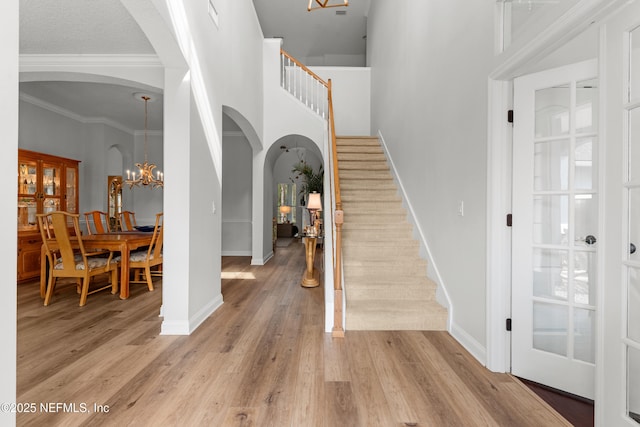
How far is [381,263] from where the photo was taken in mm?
3873

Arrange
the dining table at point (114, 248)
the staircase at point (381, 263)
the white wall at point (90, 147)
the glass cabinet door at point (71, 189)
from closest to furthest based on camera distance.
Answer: the staircase at point (381, 263)
the dining table at point (114, 248)
the white wall at point (90, 147)
the glass cabinet door at point (71, 189)

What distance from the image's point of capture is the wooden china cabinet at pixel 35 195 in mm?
5258

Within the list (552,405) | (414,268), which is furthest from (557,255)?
(414,268)

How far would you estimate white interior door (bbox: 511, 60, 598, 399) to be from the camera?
208cm

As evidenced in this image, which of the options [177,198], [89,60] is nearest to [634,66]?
[177,198]

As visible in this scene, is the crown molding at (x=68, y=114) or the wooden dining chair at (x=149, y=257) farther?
the crown molding at (x=68, y=114)

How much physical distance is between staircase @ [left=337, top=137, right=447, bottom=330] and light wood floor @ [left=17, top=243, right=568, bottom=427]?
0.58 feet

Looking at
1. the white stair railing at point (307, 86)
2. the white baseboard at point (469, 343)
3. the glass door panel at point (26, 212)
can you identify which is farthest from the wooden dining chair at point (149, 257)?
the white stair railing at point (307, 86)

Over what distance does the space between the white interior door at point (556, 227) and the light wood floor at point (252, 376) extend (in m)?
0.33

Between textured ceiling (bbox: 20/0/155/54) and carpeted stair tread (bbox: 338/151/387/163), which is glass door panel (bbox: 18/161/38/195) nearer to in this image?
textured ceiling (bbox: 20/0/155/54)

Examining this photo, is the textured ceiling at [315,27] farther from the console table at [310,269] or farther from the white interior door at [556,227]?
the white interior door at [556,227]

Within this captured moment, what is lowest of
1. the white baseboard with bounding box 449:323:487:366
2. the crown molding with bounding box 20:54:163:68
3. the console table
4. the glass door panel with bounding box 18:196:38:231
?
the white baseboard with bounding box 449:323:487:366

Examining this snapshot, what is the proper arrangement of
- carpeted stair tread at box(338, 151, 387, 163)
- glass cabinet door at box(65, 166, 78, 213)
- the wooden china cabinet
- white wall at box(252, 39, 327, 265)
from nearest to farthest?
the wooden china cabinet, carpeted stair tread at box(338, 151, 387, 163), glass cabinet door at box(65, 166, 78, 213), white wall at box(252, 39, 327, 265)

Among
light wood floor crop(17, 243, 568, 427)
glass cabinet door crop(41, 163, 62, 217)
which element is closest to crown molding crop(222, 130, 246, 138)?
glass cabinet door crop(41, 163, 62, 217)
